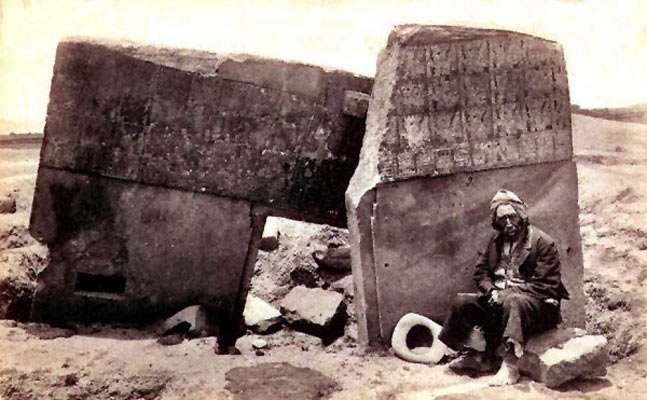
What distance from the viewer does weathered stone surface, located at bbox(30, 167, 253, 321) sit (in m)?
5.49

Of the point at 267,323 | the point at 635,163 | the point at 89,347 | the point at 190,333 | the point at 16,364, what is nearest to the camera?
the point at 16,364

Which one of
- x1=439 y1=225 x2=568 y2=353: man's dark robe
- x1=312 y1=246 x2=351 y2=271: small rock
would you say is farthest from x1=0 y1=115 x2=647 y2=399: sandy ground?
x1=312 y1=246 x2=351 y2=271: small rock

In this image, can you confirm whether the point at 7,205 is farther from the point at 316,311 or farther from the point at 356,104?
the point at 356,104

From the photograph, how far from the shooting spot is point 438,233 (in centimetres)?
503

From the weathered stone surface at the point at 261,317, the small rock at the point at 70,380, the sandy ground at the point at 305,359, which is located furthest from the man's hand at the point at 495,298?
the small rock at the point at 70,380

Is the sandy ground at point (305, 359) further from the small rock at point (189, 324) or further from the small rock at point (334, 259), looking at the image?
the small rock at point (334, 259)

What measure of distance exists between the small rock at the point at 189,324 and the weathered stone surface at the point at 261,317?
50 centimetres

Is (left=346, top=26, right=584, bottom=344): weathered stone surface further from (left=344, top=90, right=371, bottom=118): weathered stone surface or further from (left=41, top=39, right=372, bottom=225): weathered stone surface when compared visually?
(left=41, top=39, right=372, bottom=225): weathered stone surface

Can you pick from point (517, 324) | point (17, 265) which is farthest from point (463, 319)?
point (17, 265)

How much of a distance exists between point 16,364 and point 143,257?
61.8 inches

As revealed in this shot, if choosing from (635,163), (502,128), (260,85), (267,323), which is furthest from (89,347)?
(635,163)

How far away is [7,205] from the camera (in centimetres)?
656

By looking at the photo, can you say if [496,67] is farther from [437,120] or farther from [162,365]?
[162,365]

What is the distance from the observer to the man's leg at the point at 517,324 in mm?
3982
